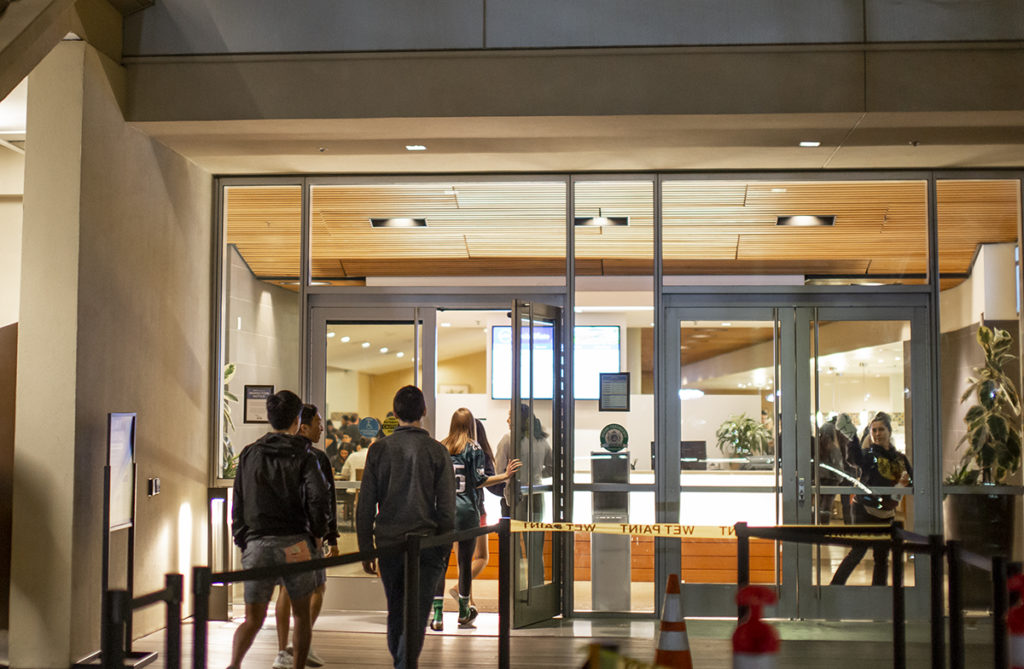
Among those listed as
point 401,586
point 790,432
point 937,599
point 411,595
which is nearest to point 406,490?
point 401,586

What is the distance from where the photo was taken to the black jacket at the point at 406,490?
15.7ft

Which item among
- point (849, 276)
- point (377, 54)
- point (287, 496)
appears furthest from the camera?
point (849, 276)

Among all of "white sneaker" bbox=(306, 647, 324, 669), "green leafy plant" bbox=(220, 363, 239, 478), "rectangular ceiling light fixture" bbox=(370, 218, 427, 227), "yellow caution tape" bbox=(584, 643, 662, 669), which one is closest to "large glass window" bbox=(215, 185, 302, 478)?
"green leafy plant" bbox=(220, 363, 239, 478)

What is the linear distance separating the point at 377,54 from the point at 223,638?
12.7 ft

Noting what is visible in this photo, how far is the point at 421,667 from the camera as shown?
5898 mm

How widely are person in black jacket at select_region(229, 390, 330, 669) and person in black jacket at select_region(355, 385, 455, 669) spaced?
0.27 m

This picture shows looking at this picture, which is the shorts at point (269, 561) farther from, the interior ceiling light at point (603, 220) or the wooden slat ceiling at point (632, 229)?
the interior ceiling light at point (603, 220)

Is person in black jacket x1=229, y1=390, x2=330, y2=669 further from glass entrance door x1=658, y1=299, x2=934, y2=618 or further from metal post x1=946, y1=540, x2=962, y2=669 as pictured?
glass entrance door x1=658, y1=299, x2=934, y2=618

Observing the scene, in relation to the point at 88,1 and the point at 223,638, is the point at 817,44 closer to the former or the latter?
the point at 88,1

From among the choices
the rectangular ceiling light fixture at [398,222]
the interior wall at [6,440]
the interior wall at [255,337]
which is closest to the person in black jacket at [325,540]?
the interior wall at [6,440]

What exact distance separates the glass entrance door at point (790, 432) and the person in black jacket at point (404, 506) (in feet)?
9.21

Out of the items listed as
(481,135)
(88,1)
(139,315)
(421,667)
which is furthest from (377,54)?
(421,667)

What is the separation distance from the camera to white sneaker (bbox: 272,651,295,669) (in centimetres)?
559

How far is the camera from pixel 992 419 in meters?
7.08
